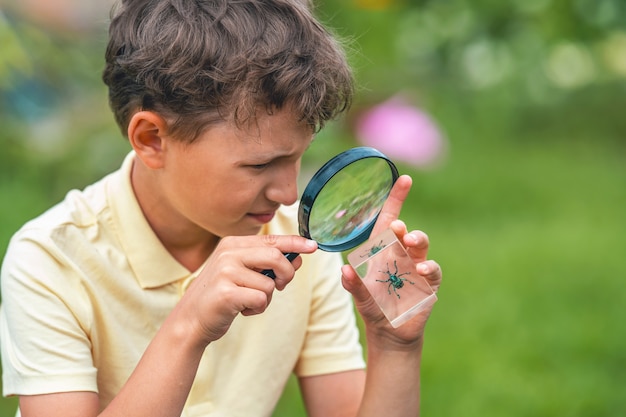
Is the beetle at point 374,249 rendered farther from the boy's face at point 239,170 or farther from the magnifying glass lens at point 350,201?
the boy's face at point 239,170

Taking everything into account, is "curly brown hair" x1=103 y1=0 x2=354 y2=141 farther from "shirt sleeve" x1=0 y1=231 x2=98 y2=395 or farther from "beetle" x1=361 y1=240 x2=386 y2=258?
"shirt sleeve" x1=0 y1=231 x2=98 y2=395

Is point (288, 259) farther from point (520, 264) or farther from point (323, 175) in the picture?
point (520, 264)

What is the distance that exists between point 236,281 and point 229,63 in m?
0.51

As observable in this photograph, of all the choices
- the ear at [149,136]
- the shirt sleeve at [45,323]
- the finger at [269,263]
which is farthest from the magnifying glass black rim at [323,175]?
the shirt sleeve at [45,323]

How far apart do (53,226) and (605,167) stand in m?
5.10

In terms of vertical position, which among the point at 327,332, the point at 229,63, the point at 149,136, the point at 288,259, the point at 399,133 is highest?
the point at 229,63

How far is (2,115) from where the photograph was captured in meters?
5.34

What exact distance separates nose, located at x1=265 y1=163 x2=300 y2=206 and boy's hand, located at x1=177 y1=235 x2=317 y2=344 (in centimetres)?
18

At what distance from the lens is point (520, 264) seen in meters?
4.96

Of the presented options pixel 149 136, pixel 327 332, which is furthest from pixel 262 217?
pixel 327 332

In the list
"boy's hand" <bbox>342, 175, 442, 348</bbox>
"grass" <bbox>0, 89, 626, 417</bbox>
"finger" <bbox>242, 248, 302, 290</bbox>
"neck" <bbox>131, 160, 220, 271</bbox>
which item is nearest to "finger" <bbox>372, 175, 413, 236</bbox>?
"boy's hand" <bbox>342, 175, 442, 348</bbox>

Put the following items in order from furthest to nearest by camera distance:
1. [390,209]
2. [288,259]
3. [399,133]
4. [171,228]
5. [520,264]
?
[399,133]
[520,264]
[171,228]
[390,209]
[288,259]

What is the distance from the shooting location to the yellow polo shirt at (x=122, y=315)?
7.44 feet

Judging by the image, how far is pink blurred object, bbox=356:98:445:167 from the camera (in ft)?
19.5
